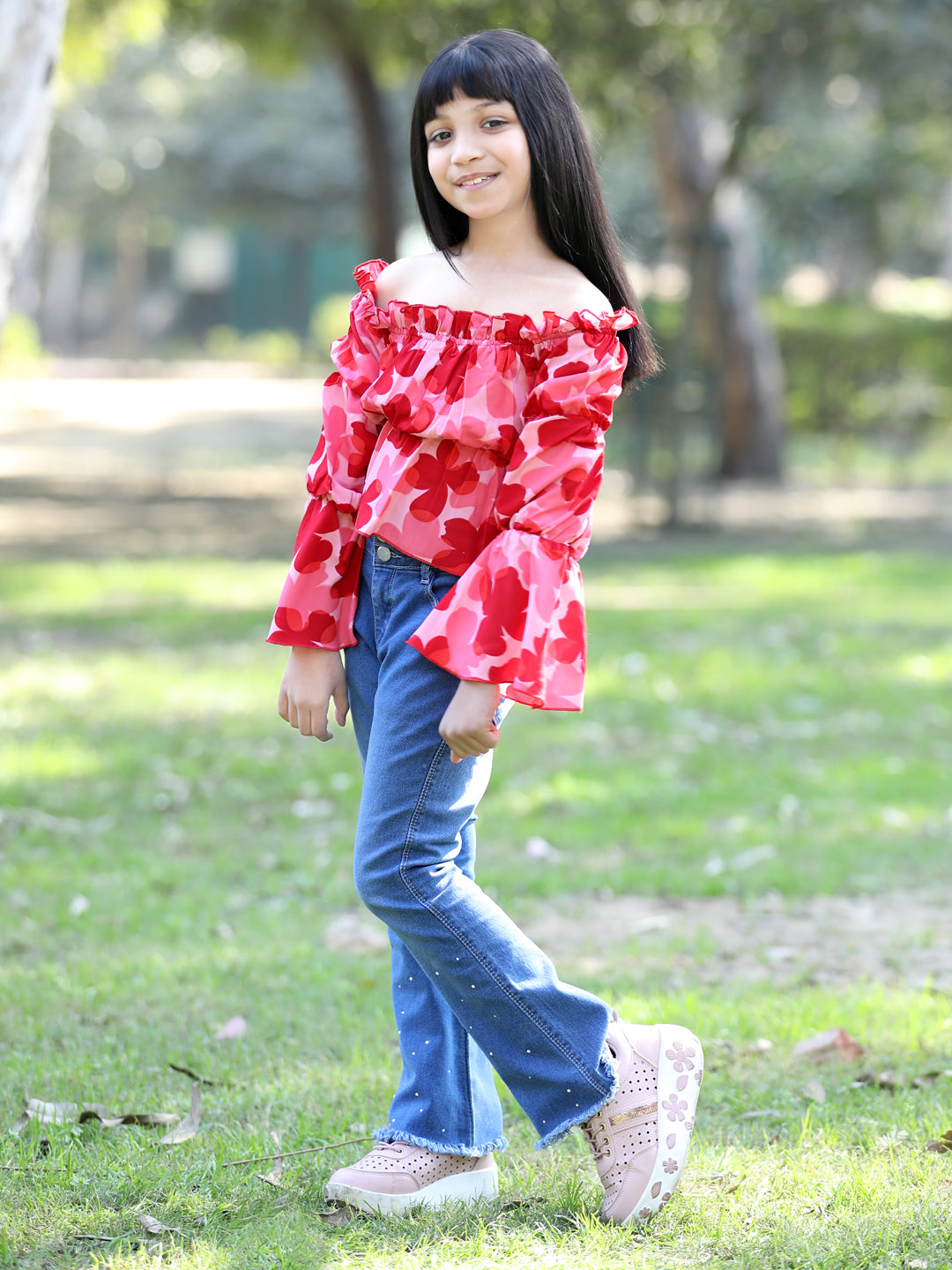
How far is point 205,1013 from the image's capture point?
3.62 metres

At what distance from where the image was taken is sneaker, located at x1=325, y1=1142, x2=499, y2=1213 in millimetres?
2588

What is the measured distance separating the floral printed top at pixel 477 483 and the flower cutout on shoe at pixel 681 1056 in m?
0.67

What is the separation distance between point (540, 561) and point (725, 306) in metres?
13.7

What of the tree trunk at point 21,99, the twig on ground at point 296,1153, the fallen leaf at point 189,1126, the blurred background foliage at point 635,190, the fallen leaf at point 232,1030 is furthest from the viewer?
the blurred background foliage at point 635,190

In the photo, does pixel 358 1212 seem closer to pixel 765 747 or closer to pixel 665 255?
pixel 765 747

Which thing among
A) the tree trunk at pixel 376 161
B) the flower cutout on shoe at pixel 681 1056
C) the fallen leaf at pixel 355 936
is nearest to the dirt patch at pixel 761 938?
the fallen leaf at pixel 355 936

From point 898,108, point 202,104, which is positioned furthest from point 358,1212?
point 202,104

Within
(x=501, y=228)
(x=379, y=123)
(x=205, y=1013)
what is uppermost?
(x=379, y=123)

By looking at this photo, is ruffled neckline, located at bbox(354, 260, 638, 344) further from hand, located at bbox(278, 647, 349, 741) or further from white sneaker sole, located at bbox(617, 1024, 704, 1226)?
white sneaker sole, located at bbox(617, 1024, 704, 1226)

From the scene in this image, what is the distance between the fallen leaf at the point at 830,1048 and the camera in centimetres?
333

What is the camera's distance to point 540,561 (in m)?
2.36

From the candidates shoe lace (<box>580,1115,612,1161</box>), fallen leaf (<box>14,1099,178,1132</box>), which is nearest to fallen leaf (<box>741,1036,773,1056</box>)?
shoe lace (<box>580,1115,612,1161</box>)

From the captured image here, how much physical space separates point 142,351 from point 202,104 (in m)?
6.49

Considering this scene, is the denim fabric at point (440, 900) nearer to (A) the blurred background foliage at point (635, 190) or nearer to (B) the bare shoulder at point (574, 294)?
(B) the bare shoulder at point (574, 294)
